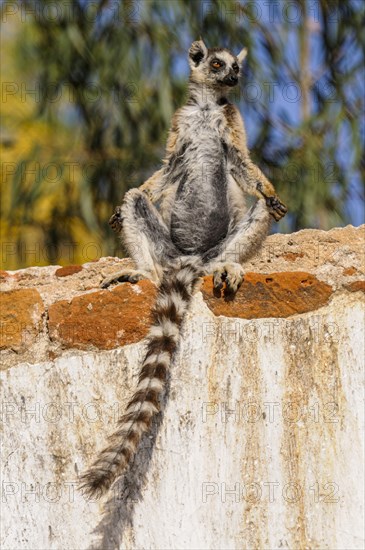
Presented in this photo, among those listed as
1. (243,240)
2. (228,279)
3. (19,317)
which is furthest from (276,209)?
(19,317)

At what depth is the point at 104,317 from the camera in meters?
4.66

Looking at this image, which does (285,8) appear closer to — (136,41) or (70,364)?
(136,41)

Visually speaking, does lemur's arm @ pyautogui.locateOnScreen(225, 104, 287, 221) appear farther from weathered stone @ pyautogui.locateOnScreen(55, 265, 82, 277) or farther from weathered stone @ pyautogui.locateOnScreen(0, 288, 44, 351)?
weathered stone @ pyautogui.locateOnScreen(0, 288, 44, 351)

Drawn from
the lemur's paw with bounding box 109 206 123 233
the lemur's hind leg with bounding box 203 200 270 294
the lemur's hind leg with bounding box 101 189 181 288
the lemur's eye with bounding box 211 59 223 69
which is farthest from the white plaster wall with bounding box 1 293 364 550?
the lemur's eye with bounding box 211 59 223 69

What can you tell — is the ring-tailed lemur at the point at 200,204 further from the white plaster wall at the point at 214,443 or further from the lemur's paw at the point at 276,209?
the white plaster wall at the point at 214,443

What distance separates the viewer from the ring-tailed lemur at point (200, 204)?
5.38 metres

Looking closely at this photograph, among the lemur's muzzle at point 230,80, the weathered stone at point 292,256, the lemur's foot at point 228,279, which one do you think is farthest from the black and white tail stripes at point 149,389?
the lemur's muzzle at point 230,80

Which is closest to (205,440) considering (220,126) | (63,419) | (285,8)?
(63,419)

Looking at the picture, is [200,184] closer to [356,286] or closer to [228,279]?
[228,279]

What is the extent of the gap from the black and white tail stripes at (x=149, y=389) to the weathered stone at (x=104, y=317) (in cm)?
8

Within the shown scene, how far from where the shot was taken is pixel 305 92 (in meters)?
11.2

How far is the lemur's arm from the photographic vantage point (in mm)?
5785

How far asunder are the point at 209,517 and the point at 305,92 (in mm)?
7655

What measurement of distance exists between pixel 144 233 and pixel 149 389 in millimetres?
1701
